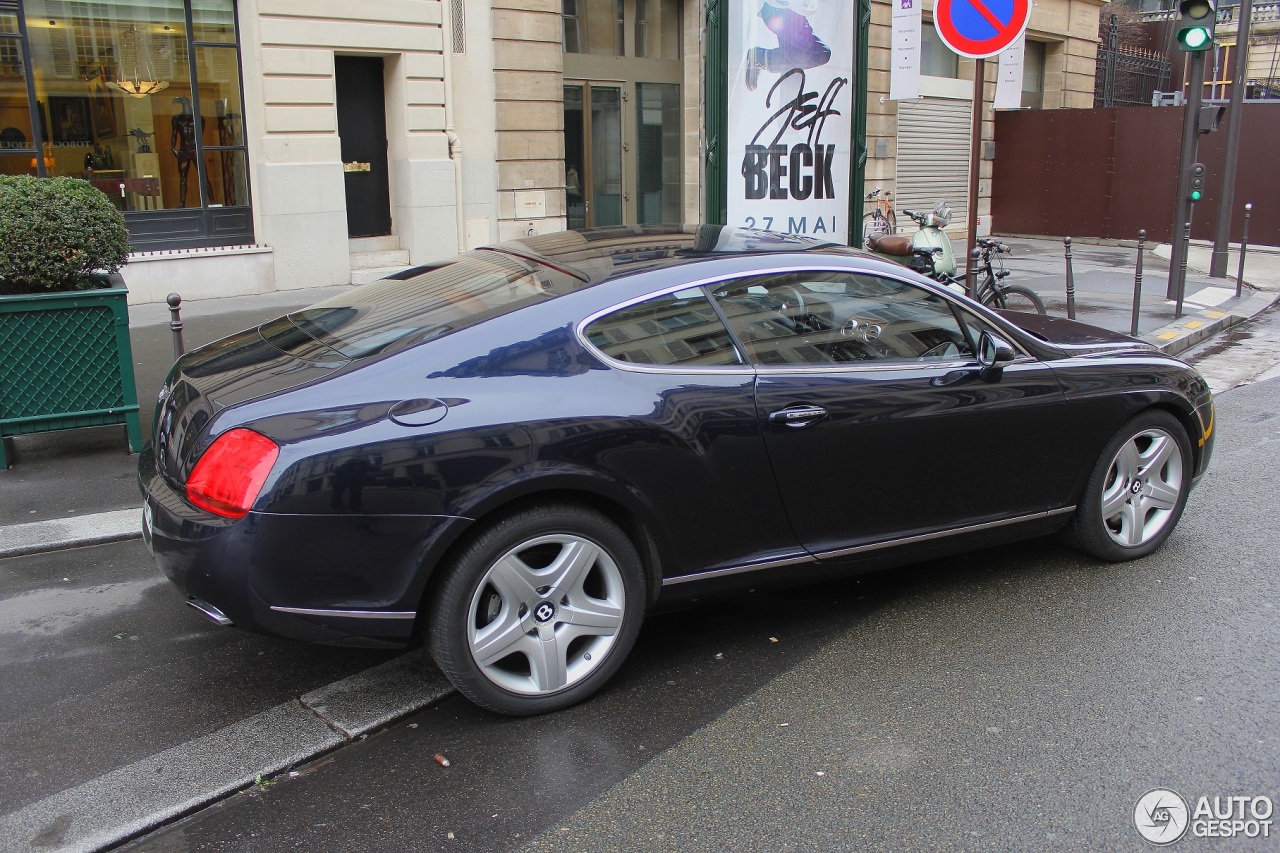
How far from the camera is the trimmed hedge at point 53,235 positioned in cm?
626

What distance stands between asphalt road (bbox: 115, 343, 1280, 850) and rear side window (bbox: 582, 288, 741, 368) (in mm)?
1192

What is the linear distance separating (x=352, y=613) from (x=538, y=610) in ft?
2.03

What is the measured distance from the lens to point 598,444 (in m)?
3.76

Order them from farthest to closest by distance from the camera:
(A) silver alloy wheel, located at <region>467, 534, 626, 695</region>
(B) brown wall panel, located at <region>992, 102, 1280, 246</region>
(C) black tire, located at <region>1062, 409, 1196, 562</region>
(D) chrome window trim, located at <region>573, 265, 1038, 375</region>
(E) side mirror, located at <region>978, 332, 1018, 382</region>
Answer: (B) brown wall panel, located at <region>992, 102, 1280, 246</region> < (C) black tire, located at <region>1062, 409, 1196, 562</region> < (E) side mirror, located at <region>978, 332, 1018, 382</region> < (D) chrome window trim, located at <region>573, 265, 1038, 375</region> < (A) silver alloy wheel, located at <region>467, 534, 626, 695</region>

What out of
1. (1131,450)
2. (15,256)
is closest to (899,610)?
(1131,450)

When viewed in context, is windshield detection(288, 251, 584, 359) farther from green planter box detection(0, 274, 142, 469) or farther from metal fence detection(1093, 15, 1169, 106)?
metal fence detection(1093, 15, 1169, 106)

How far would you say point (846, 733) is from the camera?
3.73 metres

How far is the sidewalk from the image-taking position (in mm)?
5746

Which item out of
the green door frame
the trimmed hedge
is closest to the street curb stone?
the trimmed hedge

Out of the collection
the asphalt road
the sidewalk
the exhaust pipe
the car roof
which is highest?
the car roof

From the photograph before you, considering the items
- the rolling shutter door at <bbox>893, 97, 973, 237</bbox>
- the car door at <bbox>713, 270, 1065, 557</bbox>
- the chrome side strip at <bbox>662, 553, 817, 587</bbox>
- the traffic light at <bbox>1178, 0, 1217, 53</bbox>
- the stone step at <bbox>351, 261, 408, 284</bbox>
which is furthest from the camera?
the rolling shutter door at <bbox>893, 97, 973, 237</bbox>

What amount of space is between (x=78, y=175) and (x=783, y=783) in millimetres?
11495

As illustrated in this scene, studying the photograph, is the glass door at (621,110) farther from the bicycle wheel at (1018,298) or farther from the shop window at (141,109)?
the bicycle wheel at (1018,298)

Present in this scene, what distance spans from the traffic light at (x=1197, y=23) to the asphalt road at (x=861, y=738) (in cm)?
953
